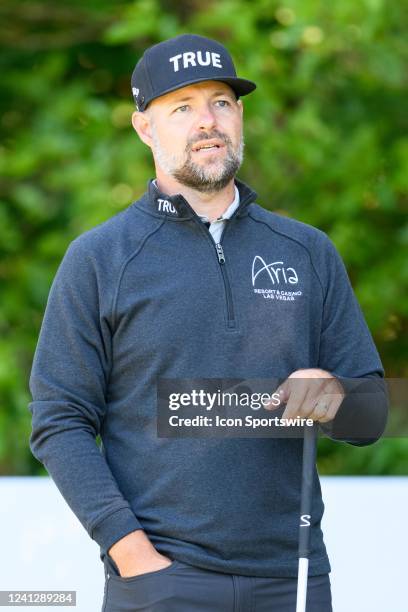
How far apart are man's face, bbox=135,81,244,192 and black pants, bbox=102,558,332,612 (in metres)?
0.73

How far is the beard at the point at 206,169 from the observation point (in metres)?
2.32

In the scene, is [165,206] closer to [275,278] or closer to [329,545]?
[275,278]


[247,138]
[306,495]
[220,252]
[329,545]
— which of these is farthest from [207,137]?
[247,138]

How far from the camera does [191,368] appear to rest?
2.15 meters

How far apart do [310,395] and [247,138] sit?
127 inches

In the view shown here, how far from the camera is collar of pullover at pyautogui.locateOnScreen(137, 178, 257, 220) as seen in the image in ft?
7.50

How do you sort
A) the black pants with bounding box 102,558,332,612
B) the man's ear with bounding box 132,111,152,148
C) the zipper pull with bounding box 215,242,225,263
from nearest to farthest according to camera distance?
the black pants with bounding box 102,558,332,612 → the zipper pull with bounding box 215,242,225,263 → the man's ear with bounding box 132,111,152,148

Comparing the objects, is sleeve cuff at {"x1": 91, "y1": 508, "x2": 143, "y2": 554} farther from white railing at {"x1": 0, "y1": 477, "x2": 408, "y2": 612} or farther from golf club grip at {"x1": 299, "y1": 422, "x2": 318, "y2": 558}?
white railing at {"x1": 0, "y1": 477, "x2": 408, "y2": 612}

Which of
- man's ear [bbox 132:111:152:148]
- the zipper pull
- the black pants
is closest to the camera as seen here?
the black pants

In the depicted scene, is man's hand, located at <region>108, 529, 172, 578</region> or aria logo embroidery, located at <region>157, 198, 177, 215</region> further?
aria logo embroidery, located at <region>157, 198, 177, 215</region>

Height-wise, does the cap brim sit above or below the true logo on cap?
below

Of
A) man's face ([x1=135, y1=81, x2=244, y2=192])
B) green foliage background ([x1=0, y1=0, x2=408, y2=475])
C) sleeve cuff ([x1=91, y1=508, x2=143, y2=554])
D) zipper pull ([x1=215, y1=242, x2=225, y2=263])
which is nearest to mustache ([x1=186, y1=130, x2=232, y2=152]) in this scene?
man's face ([x1=135, y1=81, x2=244, y2=192])

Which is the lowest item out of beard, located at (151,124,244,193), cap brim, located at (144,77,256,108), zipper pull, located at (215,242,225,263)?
zipper pull, located at (215,242,225,263)

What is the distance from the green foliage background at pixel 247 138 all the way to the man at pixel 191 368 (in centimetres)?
260
